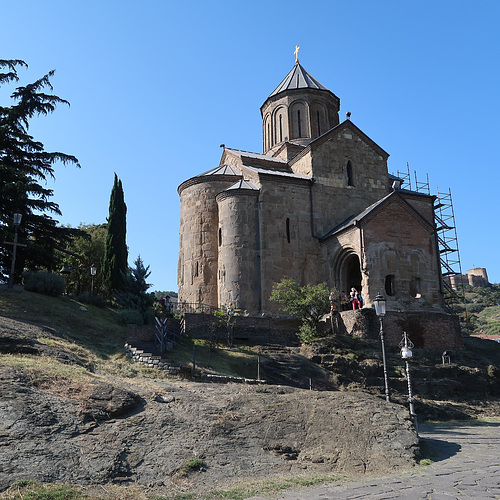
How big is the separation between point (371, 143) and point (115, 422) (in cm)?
2363

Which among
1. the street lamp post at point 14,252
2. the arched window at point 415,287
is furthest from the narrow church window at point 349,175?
the street lamp post at point 14,252

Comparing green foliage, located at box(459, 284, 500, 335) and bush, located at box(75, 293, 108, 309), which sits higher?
green foliage, located at box(459, 284, 500, 335)

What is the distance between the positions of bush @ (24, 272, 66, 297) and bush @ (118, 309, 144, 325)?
3.20 metres

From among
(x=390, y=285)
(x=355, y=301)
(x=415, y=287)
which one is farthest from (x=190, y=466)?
(x=415, y=287)

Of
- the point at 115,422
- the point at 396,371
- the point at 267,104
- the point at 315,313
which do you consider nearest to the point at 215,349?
the point at 315,313

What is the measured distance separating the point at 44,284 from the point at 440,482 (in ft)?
58.3

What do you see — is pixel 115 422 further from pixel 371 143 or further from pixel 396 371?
pixel 371 143

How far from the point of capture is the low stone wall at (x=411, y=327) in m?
20.3

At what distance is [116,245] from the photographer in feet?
85.0

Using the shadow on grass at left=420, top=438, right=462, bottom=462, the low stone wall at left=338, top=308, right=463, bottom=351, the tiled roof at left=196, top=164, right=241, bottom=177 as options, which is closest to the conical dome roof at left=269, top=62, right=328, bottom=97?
the tiled roof at left=196, top=164, right=241, bottom=177

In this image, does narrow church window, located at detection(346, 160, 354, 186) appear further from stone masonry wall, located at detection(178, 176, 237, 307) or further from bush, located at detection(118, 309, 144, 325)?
bush, located at detection(118, 309, 144, 325)

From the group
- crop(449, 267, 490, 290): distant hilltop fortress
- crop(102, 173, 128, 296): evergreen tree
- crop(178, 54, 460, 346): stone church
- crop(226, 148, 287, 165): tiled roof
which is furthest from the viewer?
crop(449, 267, 490, 290): distant hilltop fortress

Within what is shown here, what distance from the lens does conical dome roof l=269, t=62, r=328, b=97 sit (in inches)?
1247

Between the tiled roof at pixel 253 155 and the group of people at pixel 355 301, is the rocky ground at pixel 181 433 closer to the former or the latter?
the group of people at pixel 355 301
